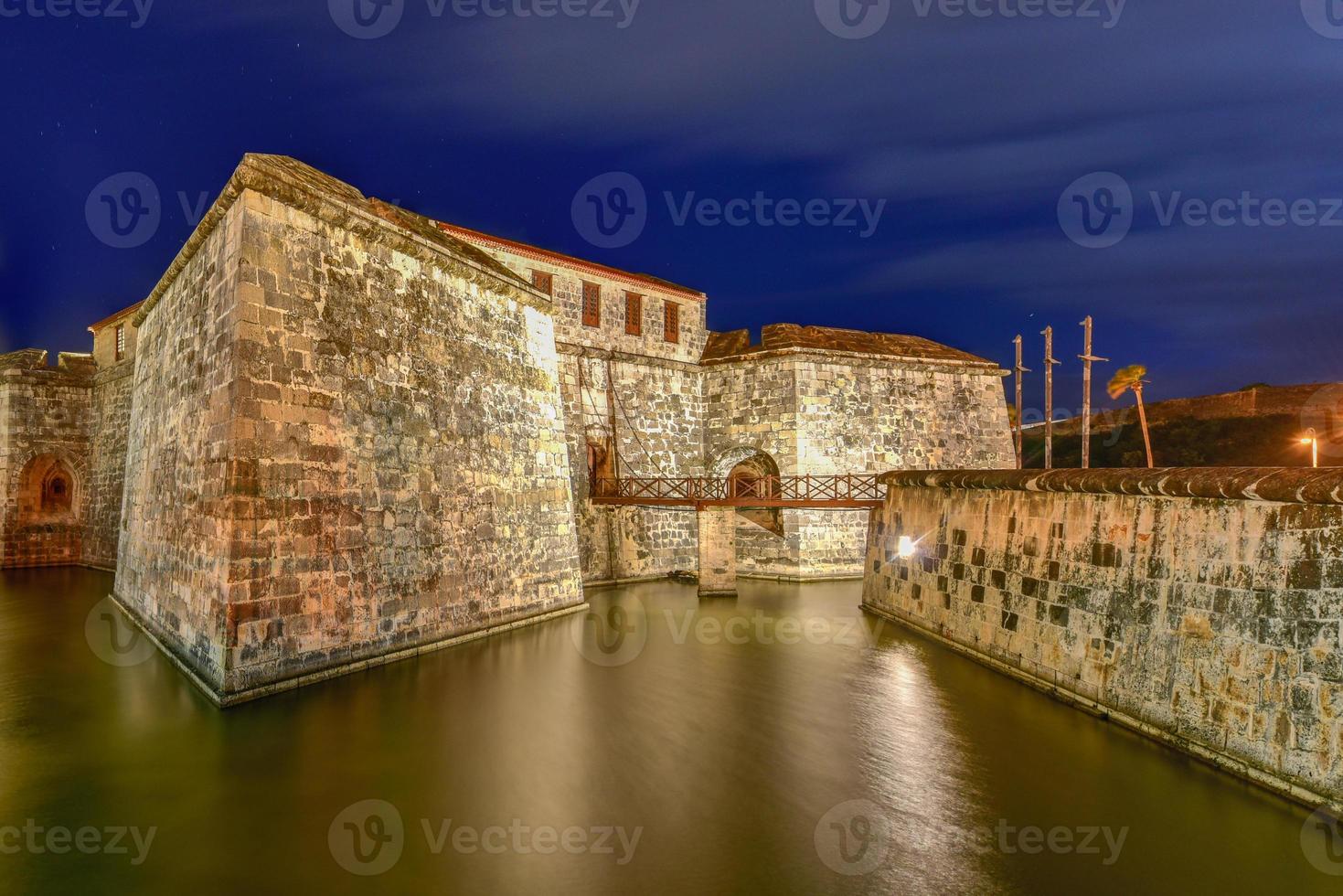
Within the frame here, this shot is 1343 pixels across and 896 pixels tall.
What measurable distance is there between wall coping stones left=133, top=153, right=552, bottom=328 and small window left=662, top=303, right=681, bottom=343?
7589mm

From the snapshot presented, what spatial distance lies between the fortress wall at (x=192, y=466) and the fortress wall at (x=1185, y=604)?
10091 millimetres

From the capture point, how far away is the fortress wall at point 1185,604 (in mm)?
5609

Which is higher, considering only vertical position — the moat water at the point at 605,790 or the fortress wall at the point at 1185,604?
the fortress wall at the point at 1185,604

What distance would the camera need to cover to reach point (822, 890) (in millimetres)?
4844

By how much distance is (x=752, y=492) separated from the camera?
67.7 ft

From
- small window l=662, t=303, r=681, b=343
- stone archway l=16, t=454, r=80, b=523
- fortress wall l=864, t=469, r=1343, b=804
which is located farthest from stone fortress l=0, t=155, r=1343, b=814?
stone archway l=16, t=454, r=80, b=523

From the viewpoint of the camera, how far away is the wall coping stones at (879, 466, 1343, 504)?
5723 mm

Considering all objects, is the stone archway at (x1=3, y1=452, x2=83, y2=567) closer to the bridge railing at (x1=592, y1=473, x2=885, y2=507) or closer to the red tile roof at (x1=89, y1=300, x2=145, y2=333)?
the red tile roof at (x1=89, y1=300, x2=145, y2=333)

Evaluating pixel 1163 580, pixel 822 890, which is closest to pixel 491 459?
pixel 822 890

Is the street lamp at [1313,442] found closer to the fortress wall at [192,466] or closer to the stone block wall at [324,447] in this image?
the stone block wall at [324,447]

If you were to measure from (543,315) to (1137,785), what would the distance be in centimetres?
1268

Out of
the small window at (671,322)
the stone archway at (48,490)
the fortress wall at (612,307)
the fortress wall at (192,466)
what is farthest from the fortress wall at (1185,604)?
the stone archway at (48,490)

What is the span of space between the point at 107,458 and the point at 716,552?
59.3 feet

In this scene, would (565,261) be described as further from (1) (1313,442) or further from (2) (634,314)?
(1) (1313,442)
